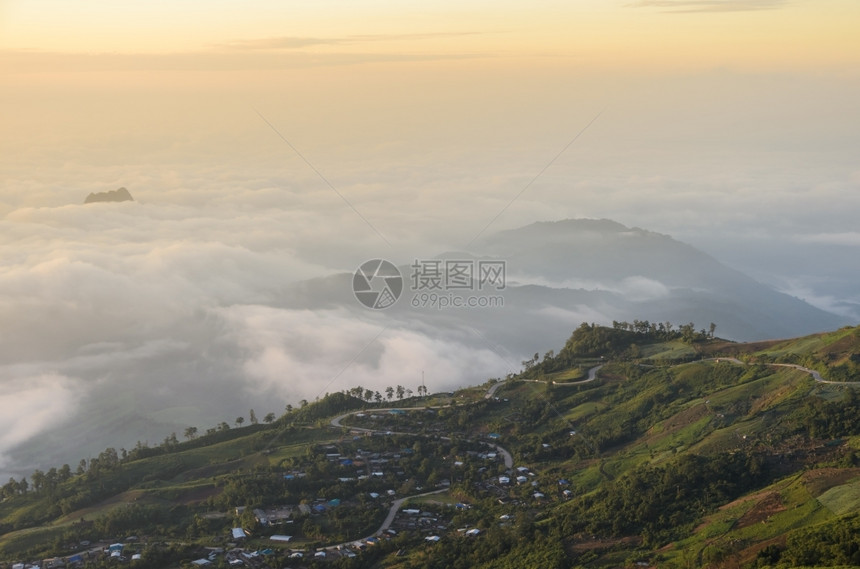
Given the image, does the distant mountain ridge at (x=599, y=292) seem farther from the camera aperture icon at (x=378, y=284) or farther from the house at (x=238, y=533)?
the house at (x=238, y=533)

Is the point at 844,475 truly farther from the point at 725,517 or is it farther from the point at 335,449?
the point at 335,449

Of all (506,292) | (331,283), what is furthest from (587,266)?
(331,283)

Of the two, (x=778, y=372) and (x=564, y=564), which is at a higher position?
(x=778, y=372)

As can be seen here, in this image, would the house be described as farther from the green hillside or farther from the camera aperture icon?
the camera aperture icon

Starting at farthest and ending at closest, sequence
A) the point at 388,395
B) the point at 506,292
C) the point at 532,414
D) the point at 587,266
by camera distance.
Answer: the point at 587,266
the point at 506,292
the point at 388,395
the point at 532,414

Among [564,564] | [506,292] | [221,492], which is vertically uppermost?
[506,292]

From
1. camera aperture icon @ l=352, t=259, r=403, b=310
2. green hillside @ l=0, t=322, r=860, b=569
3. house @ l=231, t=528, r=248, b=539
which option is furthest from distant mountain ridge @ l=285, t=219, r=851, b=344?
house @ l=231, t=528, r=248, b=539

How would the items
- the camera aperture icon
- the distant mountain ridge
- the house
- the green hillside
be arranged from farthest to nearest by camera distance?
the camera aperture icon < the distant mountain ridge < the house < the green hillside
